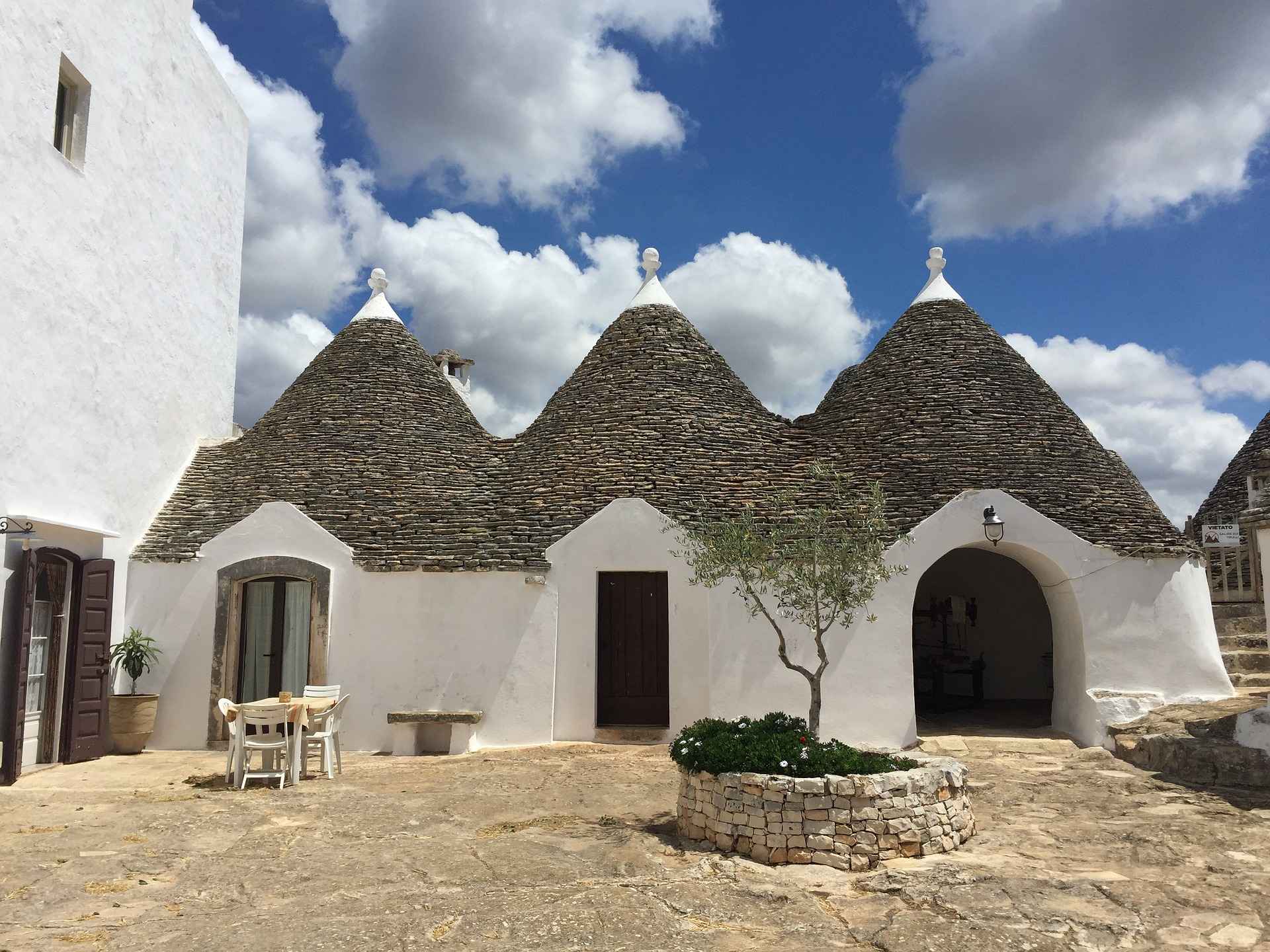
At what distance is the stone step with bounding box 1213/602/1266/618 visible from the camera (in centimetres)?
1561

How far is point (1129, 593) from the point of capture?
38.4 ft

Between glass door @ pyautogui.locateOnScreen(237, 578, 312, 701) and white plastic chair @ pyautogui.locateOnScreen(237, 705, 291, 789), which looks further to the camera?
glass door @ pyautogui.locateOnScreen(237, 578, 312, 701)

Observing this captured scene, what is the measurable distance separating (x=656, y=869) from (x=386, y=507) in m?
8.09

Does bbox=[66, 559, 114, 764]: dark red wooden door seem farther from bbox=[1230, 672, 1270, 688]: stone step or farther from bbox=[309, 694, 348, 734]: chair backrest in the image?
bbox=[1230, 672, 1270, 688]: stone step

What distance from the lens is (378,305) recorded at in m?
16.3

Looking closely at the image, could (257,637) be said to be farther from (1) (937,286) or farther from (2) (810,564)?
(1) (937,286)

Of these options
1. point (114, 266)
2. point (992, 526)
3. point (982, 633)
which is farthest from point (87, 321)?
point (982, 633)

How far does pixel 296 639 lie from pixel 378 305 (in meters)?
6.62

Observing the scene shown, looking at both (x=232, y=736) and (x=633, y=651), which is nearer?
(x=232, y=736)

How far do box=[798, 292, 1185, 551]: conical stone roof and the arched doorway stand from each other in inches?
132

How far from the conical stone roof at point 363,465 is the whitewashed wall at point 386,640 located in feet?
1.24

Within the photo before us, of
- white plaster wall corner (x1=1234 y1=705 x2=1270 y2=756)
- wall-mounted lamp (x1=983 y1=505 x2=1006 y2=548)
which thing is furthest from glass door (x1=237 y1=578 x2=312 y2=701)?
white plaster wall corner (x1=1234 y1=705 x2=1270 y2=756)

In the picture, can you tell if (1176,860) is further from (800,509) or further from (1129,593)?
(800,509)

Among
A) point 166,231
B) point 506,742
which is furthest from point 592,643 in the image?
point 166,231
